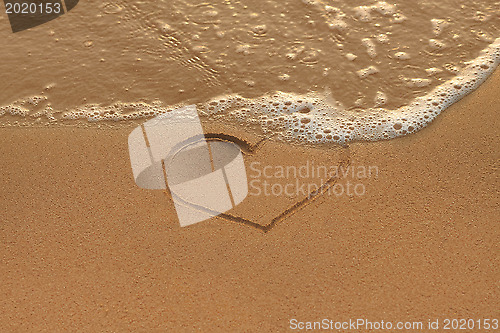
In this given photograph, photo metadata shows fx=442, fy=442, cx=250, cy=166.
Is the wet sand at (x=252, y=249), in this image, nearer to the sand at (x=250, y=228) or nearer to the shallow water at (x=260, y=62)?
the sand at (x=250, y=228)

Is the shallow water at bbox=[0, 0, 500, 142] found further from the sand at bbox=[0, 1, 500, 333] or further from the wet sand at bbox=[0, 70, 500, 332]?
the wet sand at bbox=[0, 70, 500, 332]

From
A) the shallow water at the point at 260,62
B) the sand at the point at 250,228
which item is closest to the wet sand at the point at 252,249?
the sand at the point at 250,228

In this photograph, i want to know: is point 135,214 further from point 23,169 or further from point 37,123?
point 37,123

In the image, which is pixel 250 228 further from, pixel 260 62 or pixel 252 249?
pixel 260 62

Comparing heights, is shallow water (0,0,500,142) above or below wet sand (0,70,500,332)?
above

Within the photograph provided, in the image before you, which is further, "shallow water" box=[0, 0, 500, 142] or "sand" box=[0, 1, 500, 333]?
"shallow water" box=[0, 0, 500, 142]

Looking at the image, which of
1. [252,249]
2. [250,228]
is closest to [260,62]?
[250,228]

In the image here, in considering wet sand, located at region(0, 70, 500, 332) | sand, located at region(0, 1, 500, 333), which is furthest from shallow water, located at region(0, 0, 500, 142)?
wet sand, located at region(0, 70, 500, 332)

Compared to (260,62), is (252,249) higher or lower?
lower
